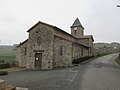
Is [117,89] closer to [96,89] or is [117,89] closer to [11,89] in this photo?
[96,89]

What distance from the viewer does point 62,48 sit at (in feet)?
83.7

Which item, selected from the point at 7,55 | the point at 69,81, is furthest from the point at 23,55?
the point at 7,55

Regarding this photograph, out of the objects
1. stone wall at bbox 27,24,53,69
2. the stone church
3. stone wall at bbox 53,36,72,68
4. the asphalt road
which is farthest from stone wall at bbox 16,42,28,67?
the asphalt road

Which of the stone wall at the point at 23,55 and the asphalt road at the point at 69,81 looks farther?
the stone wall at the point at 23,55

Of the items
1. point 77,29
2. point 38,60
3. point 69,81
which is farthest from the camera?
point 77,29

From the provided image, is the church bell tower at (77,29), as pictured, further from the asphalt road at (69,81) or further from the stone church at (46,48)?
the asphalt road at (69,81)

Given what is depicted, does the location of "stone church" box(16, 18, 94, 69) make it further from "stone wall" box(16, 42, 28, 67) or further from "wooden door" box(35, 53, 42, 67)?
"stone wall" box(16, 42, 28, 67)

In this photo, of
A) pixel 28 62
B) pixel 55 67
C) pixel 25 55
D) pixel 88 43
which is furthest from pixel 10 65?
pixel 88 43

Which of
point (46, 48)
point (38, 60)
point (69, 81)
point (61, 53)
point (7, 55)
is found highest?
point (46, 48)

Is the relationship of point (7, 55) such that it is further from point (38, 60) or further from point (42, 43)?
point (42, 43)

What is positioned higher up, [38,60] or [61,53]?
[61,53]

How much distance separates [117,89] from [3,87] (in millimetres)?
6901

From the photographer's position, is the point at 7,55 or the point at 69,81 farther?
the point at 7,55

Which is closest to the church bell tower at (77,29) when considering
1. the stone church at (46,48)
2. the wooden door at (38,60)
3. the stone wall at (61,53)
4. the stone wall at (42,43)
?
the stone church at (46,48)
